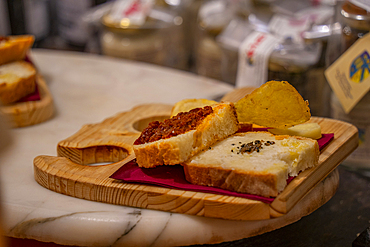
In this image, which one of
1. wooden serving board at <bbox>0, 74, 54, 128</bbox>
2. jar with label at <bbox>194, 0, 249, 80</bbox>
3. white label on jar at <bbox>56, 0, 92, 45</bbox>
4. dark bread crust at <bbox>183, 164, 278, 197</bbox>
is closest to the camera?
dark bread crust at <bbox>183, 164, 278, 197</bbox>

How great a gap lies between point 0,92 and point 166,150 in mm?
633

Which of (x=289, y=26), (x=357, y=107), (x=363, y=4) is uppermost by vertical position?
(x=363, y=4)

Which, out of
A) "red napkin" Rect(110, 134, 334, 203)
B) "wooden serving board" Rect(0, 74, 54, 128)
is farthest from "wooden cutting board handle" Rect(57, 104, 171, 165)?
"wooden serving board" Rect(0, 74, 54, 128)

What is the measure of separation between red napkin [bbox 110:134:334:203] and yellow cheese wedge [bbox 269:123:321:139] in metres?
0.15

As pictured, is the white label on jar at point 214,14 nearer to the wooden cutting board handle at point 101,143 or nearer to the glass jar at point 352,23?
the glass jar at point 352,23

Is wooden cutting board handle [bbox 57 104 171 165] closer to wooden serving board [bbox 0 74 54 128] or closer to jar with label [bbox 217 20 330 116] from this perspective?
wooden serving board [bbox 0 74 54 128]

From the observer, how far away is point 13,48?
4.18ft

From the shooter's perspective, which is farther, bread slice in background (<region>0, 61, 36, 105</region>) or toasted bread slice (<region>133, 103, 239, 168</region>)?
bread slice in background (<region>0, 61, 36, 105</region>)

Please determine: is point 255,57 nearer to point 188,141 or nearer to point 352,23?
point 352,23

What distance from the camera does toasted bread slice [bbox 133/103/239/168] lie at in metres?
0.71

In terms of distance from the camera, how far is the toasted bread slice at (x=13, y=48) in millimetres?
1253

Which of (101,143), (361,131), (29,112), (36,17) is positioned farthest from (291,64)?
(36,17)

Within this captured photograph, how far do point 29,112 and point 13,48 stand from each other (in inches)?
10.1

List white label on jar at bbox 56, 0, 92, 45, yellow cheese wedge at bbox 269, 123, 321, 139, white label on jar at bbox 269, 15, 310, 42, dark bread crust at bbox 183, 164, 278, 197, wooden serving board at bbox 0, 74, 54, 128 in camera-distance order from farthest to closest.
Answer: white label on jar at bbox 56, 0, 92, 45
white label on jar at bbox 269, 15, 310, 42
wooden serving board at bbox 0, 74, 54, 128
yellow cheese wedge at bbox 269, 123, 321, 139
dark bread crust at bbox 183, 164, 278, 197
